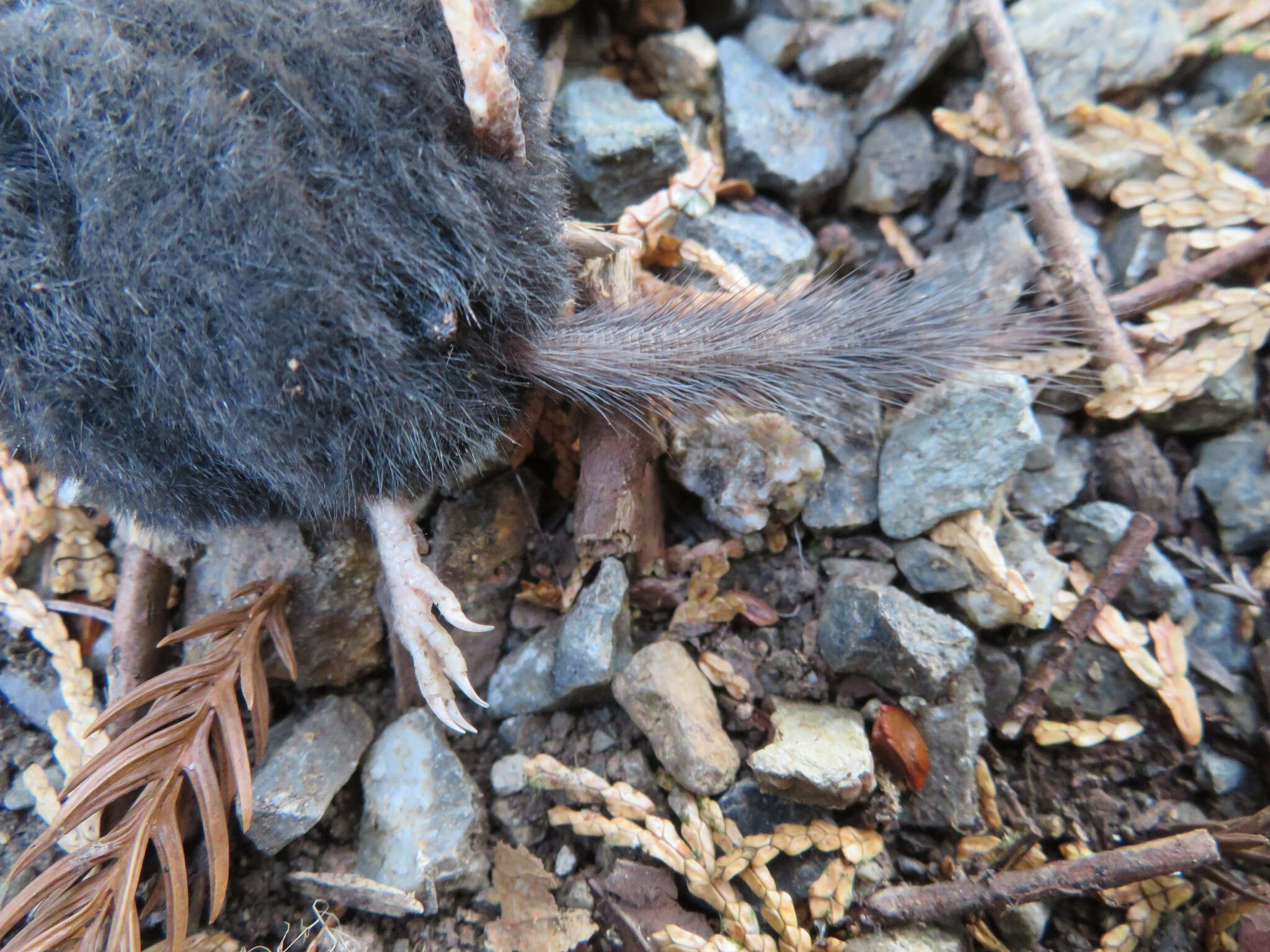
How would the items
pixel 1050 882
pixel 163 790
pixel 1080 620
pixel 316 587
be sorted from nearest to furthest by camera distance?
pixel 1050 882 < pixel 163 790 < pixel 1080 620 < pixel 316 587

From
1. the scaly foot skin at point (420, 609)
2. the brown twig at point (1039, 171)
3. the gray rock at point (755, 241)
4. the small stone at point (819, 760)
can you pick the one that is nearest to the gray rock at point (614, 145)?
the gray rock at point (755, 241)

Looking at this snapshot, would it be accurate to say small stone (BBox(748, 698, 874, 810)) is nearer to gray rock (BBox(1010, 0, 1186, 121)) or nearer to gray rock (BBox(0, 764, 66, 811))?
gray rock (BBox(0, 764, 66, 811))

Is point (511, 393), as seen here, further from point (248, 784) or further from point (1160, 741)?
point (1160, 741)

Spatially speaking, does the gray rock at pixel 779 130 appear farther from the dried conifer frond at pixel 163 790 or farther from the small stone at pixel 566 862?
the small stone at pixel 566 862

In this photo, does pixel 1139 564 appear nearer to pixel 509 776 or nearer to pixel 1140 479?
pixel 1140 479

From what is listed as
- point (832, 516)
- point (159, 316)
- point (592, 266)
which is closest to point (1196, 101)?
point (832, 516)

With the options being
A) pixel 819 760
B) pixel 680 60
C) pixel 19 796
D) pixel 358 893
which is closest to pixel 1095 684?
pixel 819 760

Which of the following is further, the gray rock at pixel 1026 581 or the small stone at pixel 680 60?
the small stone at pixel 680 60
